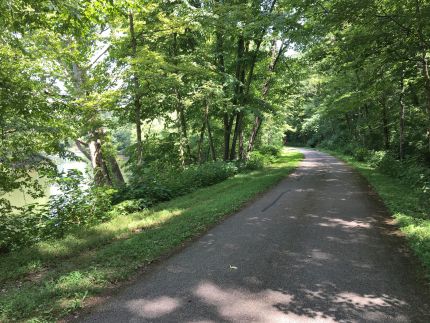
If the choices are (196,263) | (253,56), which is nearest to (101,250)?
(196,263)

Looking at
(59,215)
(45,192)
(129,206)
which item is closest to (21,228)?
(59,215)

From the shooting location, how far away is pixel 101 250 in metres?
6.66

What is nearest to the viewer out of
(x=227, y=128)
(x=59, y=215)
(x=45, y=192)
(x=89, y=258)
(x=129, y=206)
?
(x=89, y=258)

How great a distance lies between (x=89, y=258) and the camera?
624 cm

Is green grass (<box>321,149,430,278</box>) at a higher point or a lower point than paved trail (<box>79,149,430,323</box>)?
higher

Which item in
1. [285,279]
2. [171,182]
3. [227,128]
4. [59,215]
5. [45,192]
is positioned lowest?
[45,192]

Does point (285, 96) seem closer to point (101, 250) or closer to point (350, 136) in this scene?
point (350, 136)

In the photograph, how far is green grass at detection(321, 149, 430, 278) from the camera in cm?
620

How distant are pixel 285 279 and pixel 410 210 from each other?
555 centimetres

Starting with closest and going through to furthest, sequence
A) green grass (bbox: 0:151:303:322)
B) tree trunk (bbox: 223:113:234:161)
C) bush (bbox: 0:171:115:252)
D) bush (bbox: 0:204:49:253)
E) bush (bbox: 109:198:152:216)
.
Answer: green grass (bbox: 0:151:303:322) < bush (bbox: 0:204:49:253) < bush (bbox: 0:171:115:252) < bush (bbox: 109:198:152:216) < tree trunk (bbox: 223:113:234:161)

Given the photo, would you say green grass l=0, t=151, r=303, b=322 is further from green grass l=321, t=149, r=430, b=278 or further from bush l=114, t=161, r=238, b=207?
green grass l=321, t=149, r=430, b=278

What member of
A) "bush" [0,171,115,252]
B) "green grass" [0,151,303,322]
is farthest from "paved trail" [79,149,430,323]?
"bush" [0,171,115,252]

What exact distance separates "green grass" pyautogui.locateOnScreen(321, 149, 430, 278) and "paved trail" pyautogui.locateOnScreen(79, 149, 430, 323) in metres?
0.28

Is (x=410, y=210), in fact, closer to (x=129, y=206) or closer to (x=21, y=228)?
(x=129, y=206)
